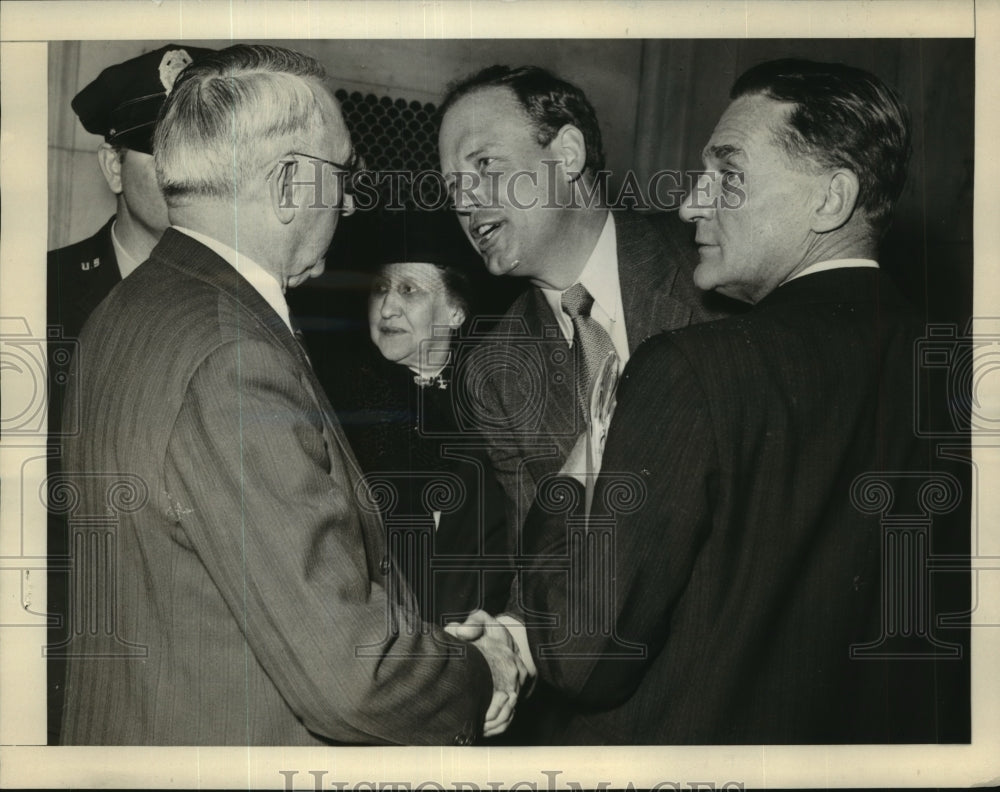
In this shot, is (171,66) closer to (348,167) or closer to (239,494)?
(348,167)

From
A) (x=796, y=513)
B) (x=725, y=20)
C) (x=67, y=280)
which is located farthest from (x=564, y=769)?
(x=725, y=20)

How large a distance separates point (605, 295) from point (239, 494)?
983mm

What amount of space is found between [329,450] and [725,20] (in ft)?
4.68

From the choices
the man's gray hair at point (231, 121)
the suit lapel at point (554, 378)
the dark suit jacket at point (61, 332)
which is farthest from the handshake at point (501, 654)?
the man's gray hair at point (231, 121)

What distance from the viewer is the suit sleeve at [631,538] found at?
2.39 m

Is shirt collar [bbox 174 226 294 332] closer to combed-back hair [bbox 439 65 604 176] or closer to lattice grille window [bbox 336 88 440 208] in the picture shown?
lattice grille window [bbox 336 88 440 208]

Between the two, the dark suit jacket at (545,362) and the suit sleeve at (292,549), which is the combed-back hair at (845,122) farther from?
the suit sleeve at (292,549)

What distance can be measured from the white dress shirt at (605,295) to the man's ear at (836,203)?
0.48 metres

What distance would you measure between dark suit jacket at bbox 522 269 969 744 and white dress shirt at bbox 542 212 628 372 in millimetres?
101

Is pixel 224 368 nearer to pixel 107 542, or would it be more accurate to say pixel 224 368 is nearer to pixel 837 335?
pixel 107 542

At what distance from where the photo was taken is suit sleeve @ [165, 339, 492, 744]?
2348 mm

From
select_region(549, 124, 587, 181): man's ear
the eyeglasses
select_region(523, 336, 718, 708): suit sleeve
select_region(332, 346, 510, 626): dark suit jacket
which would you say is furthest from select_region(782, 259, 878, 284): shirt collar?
the eyeglasses

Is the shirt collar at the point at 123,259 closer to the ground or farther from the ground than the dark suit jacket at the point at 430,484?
farther from the ground

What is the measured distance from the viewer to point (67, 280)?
8.21ft
